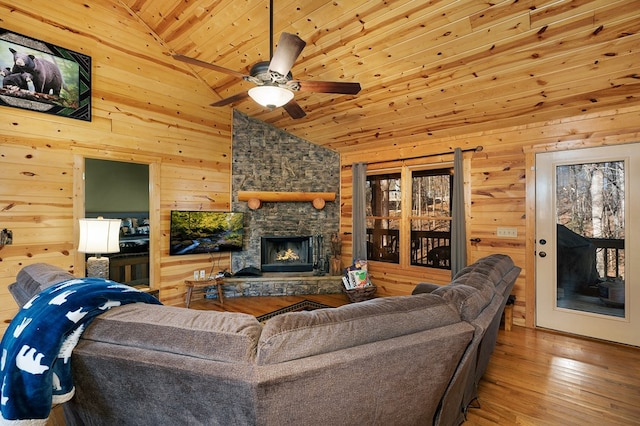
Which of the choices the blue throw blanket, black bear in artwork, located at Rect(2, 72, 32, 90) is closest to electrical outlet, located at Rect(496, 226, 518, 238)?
the blue throw blanket

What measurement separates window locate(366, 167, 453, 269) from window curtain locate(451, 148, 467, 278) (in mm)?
284

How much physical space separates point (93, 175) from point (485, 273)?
4473mm

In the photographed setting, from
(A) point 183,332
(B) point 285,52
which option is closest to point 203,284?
(B) point 285,52

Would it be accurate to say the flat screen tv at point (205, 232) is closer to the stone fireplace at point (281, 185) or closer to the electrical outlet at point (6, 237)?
the stone fireplace at point (281, 185)

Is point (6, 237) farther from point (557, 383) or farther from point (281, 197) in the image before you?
point (557, 383)

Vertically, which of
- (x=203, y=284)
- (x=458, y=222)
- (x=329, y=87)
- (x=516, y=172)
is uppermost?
(x=329, y=87)

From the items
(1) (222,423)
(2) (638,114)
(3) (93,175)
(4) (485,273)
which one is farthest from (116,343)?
(2) (638,114)

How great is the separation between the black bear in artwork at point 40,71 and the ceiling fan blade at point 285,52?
294cm

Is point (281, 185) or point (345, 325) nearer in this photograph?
point (345, 325)

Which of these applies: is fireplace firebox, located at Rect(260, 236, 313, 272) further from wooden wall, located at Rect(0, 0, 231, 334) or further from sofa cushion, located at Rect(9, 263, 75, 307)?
sofa cushion, located at Rect(9, 263, 75, 307)

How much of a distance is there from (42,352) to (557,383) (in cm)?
337

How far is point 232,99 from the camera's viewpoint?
293 centimetres

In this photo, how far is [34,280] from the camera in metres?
1.77

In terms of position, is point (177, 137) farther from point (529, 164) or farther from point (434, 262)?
point (529, 164)
